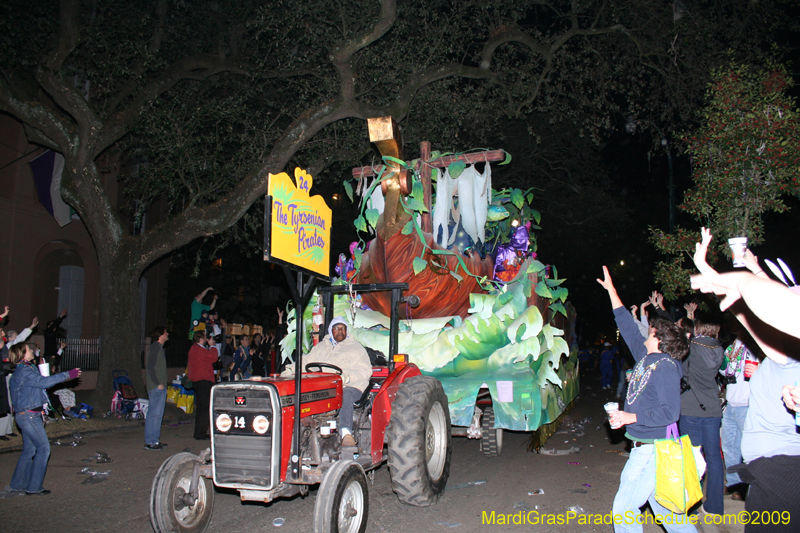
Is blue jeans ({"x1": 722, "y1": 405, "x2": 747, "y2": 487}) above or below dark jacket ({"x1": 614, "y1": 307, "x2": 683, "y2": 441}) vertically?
below

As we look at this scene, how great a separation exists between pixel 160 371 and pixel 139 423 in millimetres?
2453

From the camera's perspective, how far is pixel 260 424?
4.11 meters

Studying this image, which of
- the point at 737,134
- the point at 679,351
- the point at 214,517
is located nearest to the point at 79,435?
the point at 214,517

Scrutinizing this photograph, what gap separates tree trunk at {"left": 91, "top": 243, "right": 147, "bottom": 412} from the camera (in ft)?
35.0

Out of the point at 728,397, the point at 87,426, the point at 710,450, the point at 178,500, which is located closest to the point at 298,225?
the point at 178,500

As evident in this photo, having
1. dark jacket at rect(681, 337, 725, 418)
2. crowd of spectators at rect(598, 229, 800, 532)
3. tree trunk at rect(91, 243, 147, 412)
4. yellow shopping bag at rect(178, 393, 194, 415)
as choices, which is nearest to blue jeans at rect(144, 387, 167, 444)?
tree trunk at rect(91, 243, 147, 412)

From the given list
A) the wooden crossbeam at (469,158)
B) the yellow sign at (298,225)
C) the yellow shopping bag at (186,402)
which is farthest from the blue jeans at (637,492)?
the yellow shopping bag at (186,402)

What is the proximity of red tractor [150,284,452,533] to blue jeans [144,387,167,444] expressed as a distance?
3851 mm

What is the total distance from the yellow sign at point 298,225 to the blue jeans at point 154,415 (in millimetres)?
4634

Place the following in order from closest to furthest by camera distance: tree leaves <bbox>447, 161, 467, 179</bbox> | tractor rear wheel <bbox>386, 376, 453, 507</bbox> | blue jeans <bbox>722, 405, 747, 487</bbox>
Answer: tractor rear wheel <bbox>386, 376, 453, 507</bbox>, blue jeans <bbox>722, 405, 747, 487</bbox>, tree leaves <bbox>447, 161, 467, 179</bbox>

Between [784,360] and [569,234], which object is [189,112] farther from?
[569,234]

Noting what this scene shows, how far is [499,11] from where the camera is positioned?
39.2 ft

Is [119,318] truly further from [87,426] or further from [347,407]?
[347,407]

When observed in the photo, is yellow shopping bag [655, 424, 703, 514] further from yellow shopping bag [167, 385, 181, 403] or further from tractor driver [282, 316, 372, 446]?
yellow shopping bag [167, 385, 181, 403]
